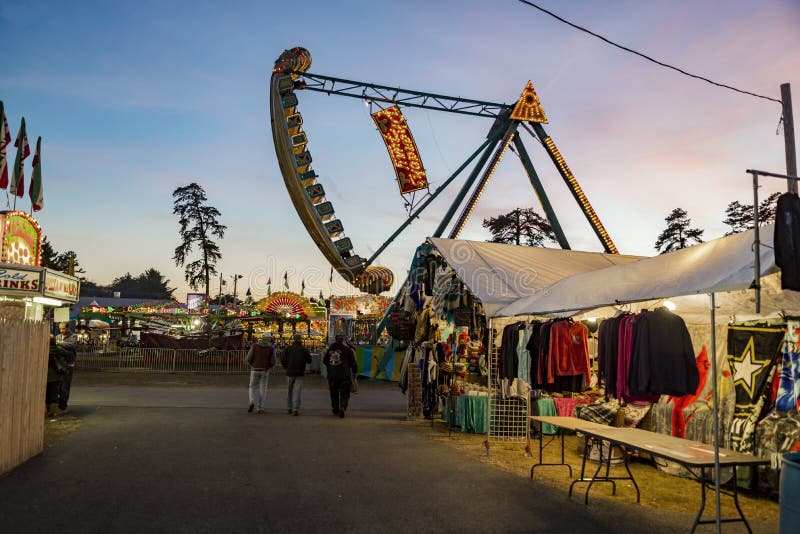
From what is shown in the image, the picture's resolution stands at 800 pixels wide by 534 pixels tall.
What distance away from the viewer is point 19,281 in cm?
1431

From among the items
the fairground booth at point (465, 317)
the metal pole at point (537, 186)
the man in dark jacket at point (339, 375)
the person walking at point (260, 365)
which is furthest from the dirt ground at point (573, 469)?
the metal pole at point (537, 186)

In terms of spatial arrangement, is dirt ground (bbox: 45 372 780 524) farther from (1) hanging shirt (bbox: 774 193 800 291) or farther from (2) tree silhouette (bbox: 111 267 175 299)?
(2) tree silhouette (bbox: 111 267 175 299)

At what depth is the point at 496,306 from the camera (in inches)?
428

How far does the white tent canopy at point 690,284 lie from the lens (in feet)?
18.4

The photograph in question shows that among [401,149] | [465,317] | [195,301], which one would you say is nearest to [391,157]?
[401,149]

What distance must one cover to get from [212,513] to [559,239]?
16263 mm

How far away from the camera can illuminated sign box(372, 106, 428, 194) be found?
18.2 m

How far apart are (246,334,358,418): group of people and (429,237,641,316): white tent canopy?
3531 millimetres

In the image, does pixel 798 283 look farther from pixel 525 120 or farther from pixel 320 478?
pixel 525 120

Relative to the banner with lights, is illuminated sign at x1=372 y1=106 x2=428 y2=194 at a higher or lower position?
higher

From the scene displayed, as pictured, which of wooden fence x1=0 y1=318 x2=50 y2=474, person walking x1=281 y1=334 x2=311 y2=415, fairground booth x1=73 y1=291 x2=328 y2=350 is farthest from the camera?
fairground booth x1=73 y1=291 x2=328 y2=350

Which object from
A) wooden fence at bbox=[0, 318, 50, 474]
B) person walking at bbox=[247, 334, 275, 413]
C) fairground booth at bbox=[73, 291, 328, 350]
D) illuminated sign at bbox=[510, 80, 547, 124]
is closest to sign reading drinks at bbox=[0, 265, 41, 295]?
person walking at bbox=[247, 334, 275, 413]

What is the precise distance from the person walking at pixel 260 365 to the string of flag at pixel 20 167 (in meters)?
7.72

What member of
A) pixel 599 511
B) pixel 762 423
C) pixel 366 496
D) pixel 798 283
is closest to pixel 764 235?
pixel 798 283
